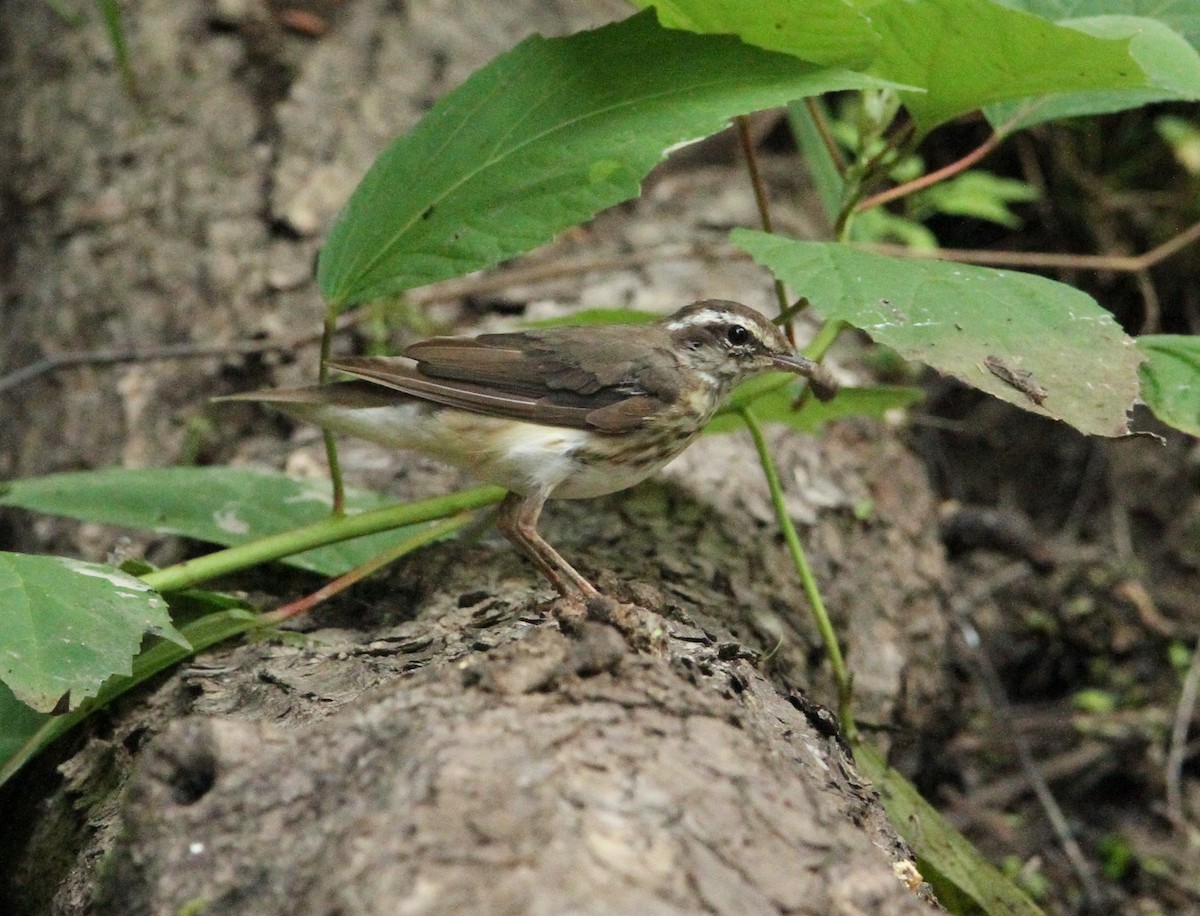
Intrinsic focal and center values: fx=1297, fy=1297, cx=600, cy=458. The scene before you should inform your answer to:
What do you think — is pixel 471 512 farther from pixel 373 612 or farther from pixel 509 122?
pixel 509 122

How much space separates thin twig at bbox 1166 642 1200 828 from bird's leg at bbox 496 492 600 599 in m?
3.03

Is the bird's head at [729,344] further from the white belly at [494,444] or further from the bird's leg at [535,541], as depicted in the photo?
the bird's leg at [535,541]

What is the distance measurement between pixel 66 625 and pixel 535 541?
3.82 feet

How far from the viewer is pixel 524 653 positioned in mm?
2330

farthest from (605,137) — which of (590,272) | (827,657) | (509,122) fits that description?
(590,272)

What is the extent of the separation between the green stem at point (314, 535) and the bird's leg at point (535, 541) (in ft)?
0.39

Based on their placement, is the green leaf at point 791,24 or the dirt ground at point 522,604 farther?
the green leaf at point 791,24

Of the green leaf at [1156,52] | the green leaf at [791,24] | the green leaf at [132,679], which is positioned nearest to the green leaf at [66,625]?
the green leaf at [132,679]

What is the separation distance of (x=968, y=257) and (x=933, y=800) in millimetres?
2078

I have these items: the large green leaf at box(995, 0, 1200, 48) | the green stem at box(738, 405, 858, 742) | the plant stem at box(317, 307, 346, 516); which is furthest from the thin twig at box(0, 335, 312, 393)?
the large green leaf at box(995, 0, 1200, 48)

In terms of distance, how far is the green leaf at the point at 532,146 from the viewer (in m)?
3.11

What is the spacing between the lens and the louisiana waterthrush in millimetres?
3541

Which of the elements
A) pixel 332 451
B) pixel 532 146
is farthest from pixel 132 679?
pixel 532 146

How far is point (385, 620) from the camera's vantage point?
336cm
